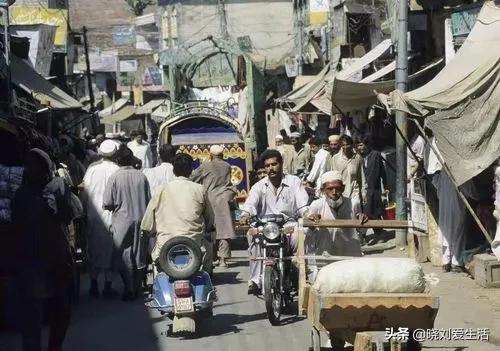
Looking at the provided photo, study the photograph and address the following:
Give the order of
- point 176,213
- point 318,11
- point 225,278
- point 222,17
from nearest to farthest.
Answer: point 176,213 → point 225,278 → point 318,11 → point 222,17

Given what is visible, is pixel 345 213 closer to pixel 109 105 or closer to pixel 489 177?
pixel 489 177

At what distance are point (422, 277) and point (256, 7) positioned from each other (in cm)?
4126

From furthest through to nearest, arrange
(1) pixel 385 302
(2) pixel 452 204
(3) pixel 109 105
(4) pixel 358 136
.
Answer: (3) pixel 109 105 → (4) pixel 358 136 → (2) pixel 452 204 → (1) pixel 385 302

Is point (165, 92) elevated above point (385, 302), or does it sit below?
above

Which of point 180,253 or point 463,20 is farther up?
point 463,20

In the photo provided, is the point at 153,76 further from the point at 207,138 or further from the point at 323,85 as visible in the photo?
the point at 207,138

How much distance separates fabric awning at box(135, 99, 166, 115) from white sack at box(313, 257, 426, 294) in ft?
136

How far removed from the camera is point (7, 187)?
363 inches

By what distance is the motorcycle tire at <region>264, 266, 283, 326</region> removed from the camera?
8.94 meters

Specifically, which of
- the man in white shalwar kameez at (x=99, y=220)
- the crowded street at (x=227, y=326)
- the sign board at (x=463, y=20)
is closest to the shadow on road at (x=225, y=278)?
the crowded street at (x=227, y=326)

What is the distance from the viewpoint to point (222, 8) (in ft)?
151

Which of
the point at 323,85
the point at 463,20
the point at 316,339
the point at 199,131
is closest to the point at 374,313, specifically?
the point at 316,339

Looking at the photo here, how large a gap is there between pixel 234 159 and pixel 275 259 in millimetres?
8814

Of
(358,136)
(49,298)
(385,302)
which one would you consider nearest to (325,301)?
(385,302)
